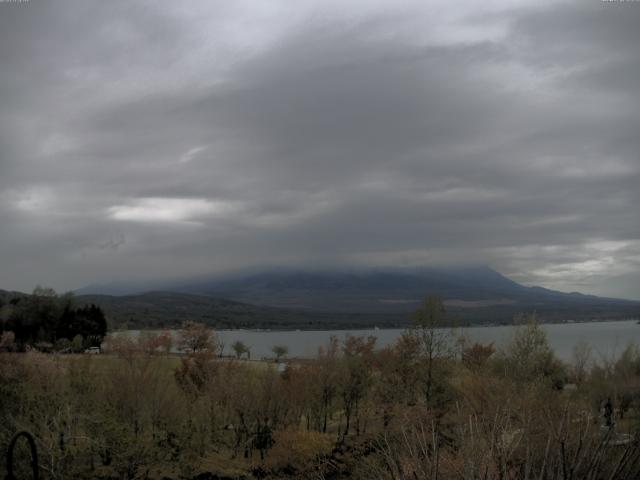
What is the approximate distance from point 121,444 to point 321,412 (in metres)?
18.6

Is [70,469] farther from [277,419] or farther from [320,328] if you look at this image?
[320,328]

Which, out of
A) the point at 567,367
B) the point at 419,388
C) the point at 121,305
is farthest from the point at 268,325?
the point at 419,388

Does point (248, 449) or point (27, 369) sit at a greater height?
point (27, 369)

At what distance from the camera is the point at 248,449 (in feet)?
112

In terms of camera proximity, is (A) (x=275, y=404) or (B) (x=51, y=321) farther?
(B) (x=51, y=321)

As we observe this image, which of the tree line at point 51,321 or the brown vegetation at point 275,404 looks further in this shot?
the tree line at point 51,321

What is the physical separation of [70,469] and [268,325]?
16302 cm

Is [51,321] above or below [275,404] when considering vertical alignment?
Result: above

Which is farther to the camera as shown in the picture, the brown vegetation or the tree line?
the tree line

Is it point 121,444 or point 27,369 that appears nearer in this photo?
point 121,444

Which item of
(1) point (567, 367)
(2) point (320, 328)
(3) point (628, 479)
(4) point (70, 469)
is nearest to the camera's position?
(3) point (628, 479)

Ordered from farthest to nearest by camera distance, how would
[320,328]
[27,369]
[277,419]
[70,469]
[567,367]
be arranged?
[320,328]
[567,367]
[277,419]
[27,369]
[70,469]

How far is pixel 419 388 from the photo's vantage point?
42.6m

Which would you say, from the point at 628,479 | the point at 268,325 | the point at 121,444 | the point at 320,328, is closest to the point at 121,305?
the point at 268,325
